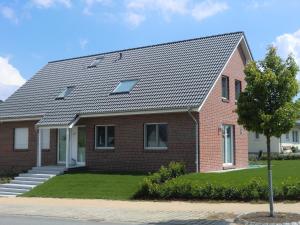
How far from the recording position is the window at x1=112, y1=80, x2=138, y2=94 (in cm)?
2617

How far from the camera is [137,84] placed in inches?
1029

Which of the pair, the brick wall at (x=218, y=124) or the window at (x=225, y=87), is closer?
the brick wall at (x=218, y=124)

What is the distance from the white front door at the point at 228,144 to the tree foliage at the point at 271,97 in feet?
41.2

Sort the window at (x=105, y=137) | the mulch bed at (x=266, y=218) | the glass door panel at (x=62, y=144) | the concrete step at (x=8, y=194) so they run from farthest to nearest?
the glass door panel at (x=62, y=144), the window at (x=105, y=137), the concrete step at (x=8, y=194), the mulch bed at (x=266, y=218)

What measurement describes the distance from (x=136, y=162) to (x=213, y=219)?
11123mm

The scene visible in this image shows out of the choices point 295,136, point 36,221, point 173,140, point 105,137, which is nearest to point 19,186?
point 105,137

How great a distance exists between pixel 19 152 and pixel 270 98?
64.1 ft

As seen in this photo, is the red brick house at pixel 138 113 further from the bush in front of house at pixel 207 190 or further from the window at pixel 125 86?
the bush in front of house at pixel 207 190

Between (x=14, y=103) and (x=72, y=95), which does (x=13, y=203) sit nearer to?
(x=72, y=95)

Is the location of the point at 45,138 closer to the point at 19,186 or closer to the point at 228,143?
the point at 19,186

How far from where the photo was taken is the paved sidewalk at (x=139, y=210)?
1378 cm

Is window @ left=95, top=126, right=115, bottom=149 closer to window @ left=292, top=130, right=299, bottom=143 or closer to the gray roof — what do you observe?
the gray roof

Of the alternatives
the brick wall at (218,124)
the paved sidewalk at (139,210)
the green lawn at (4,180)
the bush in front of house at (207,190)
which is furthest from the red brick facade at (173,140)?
the paved sidewalk at (139,210)

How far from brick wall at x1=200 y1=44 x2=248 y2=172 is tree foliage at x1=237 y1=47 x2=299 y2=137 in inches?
376
